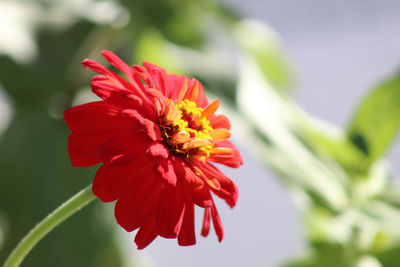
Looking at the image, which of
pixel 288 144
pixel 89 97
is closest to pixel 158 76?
pixel 288 144

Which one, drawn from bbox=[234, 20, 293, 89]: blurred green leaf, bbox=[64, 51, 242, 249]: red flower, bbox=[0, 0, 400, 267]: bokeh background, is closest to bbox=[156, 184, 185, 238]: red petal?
bbox=[64, 51, 242, 249]: red flower

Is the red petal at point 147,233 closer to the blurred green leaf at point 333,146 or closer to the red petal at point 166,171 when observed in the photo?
the red petal at point 166,171

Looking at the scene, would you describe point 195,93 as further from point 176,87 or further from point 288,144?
point 288,144

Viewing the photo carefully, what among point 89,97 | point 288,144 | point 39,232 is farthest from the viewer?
point 89,97

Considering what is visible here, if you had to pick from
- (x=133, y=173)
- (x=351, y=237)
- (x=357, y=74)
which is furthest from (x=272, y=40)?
(x=133, y=173)

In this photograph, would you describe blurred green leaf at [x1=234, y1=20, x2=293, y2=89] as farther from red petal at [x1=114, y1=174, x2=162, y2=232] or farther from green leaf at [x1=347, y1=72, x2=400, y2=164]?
red petal at [x1=114, y1=174, x2=162, y2=232]

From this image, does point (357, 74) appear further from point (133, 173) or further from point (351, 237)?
point (133, 173)
